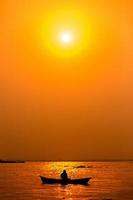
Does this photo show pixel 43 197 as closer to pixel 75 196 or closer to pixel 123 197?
pixel 75 196

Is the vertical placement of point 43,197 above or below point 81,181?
below

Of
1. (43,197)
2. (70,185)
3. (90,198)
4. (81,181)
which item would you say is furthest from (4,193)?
(81,181)

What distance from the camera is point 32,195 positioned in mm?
65500

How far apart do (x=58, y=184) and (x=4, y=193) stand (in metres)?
18.6

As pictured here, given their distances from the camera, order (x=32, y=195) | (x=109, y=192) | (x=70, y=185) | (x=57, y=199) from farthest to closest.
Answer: (x=70, y=185)
(x=109, y=192)
(x=32, y=195)
(x=57, y=199)

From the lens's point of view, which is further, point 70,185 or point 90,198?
point 70,185

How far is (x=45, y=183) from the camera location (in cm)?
8831

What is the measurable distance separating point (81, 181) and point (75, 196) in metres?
24.4

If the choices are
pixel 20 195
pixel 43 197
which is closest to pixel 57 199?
pixel 43 197

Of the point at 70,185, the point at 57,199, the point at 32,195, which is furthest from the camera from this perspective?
the point at 70,185

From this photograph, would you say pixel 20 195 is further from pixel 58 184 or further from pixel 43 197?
pixel 58 184

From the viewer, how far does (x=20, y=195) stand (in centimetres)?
6588

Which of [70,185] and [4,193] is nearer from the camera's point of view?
[4,193]

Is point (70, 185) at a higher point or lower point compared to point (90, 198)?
higher
